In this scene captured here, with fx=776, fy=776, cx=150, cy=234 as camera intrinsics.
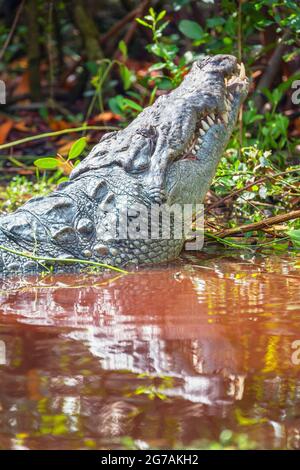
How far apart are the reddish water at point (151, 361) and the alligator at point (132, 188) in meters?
0.27

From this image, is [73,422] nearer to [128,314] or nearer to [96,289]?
[128,314]

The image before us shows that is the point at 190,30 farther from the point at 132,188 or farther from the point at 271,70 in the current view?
the point at 132,188

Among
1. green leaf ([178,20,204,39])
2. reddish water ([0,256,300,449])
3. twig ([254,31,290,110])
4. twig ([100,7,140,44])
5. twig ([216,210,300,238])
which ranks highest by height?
twig ([100,7,140,44])

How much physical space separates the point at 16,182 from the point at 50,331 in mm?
3203

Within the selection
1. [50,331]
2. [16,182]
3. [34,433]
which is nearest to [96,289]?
[50,331]

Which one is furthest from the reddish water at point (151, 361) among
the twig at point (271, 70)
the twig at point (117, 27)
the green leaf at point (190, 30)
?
the twig at point (117, 27)

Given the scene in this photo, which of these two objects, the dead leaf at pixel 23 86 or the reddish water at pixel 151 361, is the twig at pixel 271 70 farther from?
the dead leaf at pixel 23 86

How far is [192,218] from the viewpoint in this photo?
433 cm

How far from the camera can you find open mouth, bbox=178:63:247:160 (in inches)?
170

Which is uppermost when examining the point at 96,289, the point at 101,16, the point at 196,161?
the point at 101,16

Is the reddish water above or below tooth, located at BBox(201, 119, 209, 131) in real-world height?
below

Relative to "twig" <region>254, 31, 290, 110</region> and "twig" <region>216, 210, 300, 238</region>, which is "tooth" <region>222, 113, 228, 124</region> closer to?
"twig" <region>216, 210, 300, 238</region>

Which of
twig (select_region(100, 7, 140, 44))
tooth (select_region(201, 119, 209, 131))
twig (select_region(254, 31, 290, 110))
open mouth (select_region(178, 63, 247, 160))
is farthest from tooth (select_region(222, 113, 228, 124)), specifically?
twig (select_region(100, 7, 140, 44))

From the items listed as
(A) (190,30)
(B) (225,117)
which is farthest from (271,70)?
(B) (225,117)
